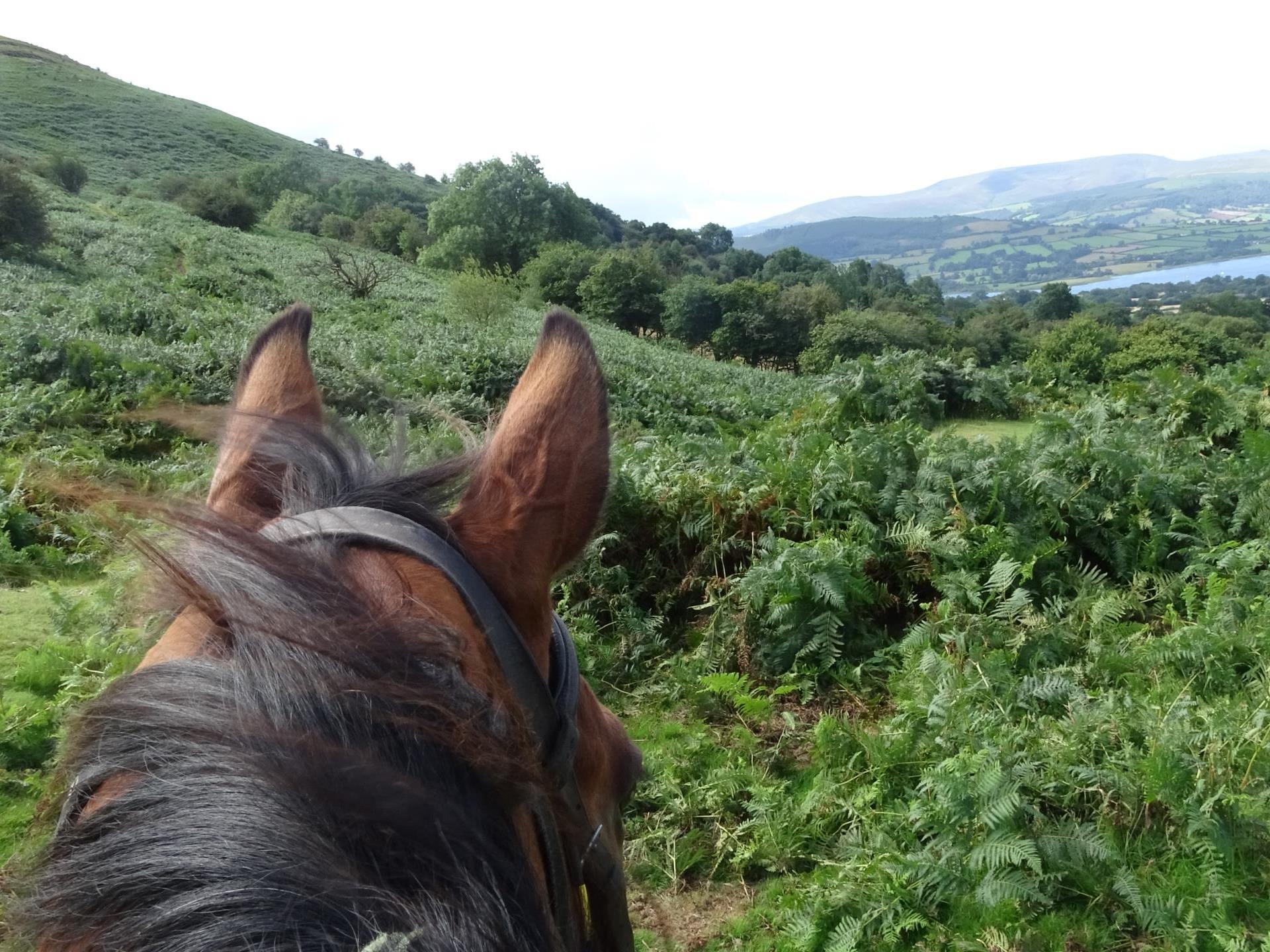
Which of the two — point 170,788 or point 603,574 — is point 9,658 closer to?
point 603,574

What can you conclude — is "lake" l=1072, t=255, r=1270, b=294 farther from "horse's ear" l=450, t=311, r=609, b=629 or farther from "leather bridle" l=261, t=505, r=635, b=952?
"leather bridle" l=261, t=505, r=635, b=952

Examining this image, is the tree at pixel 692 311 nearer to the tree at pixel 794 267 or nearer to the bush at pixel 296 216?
the tree at pixel 794 267

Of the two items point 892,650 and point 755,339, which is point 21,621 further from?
point 755,339

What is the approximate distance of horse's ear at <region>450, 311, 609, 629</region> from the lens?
1126 mm

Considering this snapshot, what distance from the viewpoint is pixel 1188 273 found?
69125 mm

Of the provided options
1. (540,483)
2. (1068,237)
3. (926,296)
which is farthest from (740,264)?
(540,483)

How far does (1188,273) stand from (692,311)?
5316 cm

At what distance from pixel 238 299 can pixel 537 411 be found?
62.0 ft

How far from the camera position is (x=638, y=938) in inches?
118

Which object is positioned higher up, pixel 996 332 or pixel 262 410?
pixel 262 410

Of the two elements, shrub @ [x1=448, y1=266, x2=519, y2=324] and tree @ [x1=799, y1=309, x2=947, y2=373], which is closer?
shrub @ [x1=448, y1=266, x2=519, y2=324]

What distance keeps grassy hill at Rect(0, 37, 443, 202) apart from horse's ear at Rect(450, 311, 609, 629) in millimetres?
56546

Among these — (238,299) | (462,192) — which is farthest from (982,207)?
(238,299)

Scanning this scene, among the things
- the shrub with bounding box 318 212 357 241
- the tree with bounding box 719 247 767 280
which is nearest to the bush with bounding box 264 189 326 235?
the shrub with bounding box 318 212 357 241
